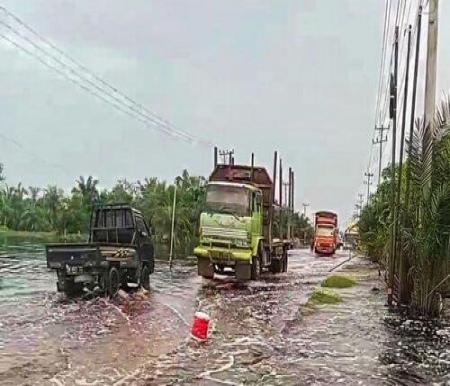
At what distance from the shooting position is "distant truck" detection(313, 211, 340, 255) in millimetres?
59906

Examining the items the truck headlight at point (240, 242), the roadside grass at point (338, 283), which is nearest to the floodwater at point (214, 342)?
the truck headlight at point (240, 242)

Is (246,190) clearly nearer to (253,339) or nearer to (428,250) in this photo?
(428,250)

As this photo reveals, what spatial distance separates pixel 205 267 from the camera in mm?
23016

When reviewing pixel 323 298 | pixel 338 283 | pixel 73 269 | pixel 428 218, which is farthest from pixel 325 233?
pixel 428 218

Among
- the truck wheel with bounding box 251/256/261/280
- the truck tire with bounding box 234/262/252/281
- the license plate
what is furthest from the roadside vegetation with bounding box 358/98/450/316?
the truck wheel with bounding box 251/256/261/280

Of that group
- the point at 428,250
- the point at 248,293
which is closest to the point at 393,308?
the point at 428,250

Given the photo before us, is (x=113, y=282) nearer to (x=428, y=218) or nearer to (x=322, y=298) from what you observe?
(x=322, y=298)

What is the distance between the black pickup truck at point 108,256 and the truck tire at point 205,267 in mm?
1738

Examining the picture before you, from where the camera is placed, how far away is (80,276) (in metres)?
17.6

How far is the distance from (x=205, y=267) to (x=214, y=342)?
11.6 meters

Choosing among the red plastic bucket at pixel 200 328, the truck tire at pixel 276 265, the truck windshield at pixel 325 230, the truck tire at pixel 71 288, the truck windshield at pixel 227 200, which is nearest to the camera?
the red plastic bucket at pixel 200 328

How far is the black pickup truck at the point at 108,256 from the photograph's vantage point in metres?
17.4

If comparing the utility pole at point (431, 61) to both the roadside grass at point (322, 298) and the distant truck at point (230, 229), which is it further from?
the distant truck at point (230, 229)

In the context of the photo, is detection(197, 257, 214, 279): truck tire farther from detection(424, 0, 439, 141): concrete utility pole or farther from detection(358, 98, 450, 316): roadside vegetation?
detection(424, 0, 439, 141): concrete utility pole
